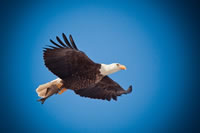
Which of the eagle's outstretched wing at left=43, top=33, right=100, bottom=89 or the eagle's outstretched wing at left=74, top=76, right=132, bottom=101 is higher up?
the eagle's outstretched wing at left=43, top=33, right=100, bottom=89

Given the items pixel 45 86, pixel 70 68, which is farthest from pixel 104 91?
pixel 45 86

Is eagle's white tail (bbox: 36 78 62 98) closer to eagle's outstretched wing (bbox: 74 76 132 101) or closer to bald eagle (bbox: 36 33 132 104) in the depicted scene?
bald eagle (bbox: 36 33 132 104)

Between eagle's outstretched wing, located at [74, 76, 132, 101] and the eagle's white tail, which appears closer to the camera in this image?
the eagle's white tail

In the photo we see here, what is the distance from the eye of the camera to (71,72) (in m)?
4.15

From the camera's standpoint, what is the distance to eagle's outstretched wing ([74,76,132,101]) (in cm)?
462

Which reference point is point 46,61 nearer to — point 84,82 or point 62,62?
point 62,62

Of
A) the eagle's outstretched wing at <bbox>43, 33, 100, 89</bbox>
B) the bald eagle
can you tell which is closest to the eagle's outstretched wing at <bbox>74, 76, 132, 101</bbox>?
the bald eagle

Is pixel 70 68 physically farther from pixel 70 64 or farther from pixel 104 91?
pixel 104 91

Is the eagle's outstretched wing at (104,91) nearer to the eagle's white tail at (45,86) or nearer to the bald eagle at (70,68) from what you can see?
the bald eagle at (70,68)

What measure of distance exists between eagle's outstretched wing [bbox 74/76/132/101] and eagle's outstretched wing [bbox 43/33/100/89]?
0.42 meters

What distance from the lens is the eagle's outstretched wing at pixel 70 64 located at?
A: 13.0 ft

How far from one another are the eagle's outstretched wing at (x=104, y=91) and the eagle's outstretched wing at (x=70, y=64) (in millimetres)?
419

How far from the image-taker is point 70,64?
13.5 ft

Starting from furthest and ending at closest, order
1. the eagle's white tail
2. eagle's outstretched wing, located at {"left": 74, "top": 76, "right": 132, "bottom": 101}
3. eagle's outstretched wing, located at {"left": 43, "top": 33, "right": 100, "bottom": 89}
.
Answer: eagle's outstretched wing, located at {"left": 74, "top": 76, "right": 132, "bottom": 101} < the eagle's white tail < eagle's outstretched wing, located at {"left": 43, "top": 33, "right": 100, "bottom": 89}
